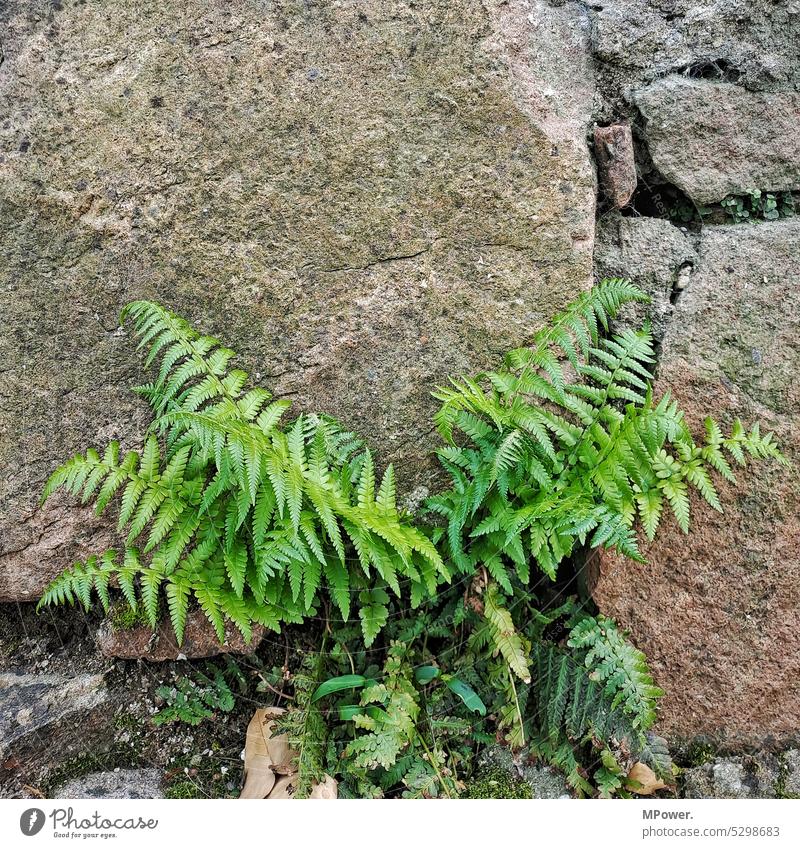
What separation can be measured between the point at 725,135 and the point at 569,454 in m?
1.73

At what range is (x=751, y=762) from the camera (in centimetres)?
315

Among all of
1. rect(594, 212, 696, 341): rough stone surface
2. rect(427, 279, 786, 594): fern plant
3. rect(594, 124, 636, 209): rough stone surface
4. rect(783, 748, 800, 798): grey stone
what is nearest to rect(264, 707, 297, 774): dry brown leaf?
rect(427, 279, 786, 594): fern plant

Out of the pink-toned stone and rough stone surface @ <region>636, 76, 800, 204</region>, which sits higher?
rough stone surface @ <region>636, 76, 800, 204</region>

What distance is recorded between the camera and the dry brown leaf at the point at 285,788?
3.00 meters

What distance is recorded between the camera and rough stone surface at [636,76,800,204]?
339 centimetres

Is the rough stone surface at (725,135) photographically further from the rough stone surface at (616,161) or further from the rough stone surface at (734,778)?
the rough stone surface at (734,778)

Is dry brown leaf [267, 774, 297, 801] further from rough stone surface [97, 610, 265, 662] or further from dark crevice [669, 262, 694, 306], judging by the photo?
dark crevice [669, 262, 694, 306]

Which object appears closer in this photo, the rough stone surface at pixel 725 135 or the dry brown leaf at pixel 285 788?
the dry brown leaf at pixel 285 788

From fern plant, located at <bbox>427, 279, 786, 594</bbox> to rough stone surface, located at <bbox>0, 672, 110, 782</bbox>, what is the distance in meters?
1.77
